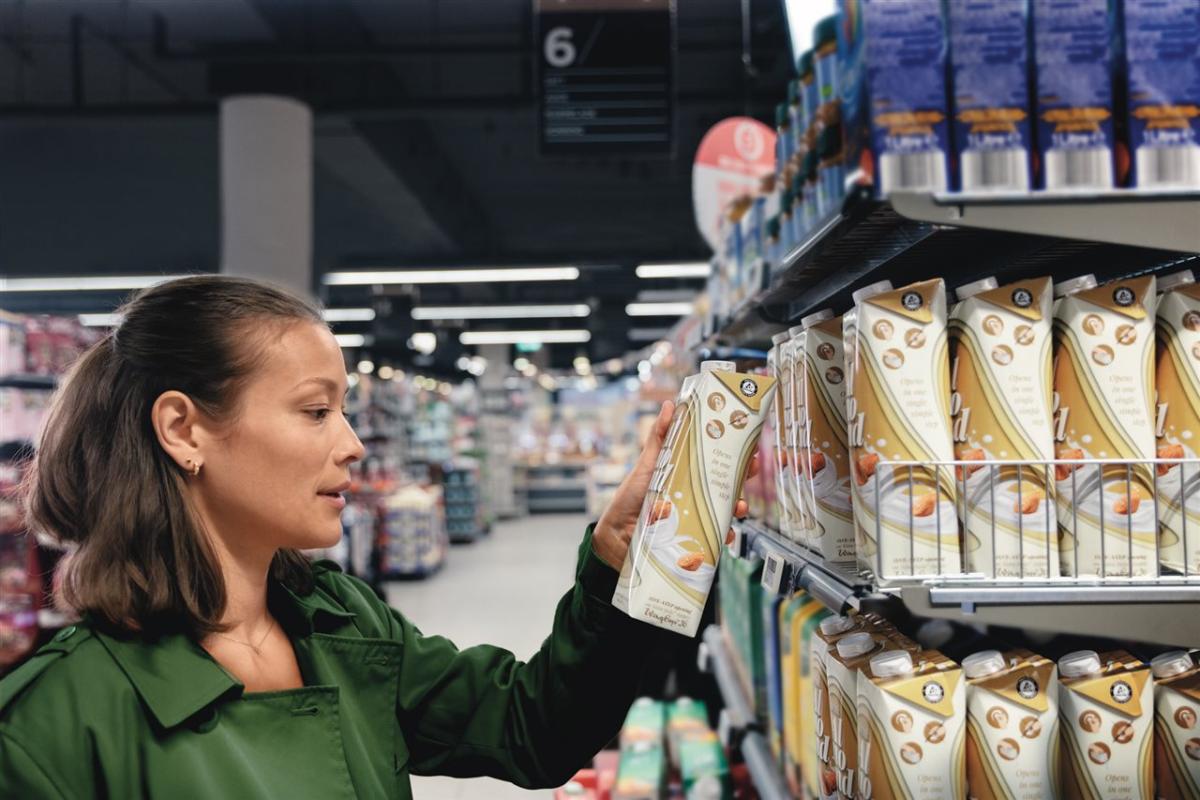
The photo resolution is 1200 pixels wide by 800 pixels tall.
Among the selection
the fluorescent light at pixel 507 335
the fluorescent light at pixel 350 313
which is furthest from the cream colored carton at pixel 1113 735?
the fluorescent light at pixel 507 335

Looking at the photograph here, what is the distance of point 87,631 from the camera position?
138cm

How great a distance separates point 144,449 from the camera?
1450 mm

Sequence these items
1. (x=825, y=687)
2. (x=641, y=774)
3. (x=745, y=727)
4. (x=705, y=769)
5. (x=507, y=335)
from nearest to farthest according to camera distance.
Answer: (x=825, y=687), (x=745, y=727), (x=705, y=769), (x=641, y=774), (x=507, y=335)

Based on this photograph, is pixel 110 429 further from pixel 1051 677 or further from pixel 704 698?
pixel 704 698

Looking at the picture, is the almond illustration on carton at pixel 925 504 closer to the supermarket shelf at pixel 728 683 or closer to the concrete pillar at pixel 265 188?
the supermarket shelf at pixel 728 683

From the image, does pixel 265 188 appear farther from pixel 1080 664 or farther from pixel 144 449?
pixel 1080 664

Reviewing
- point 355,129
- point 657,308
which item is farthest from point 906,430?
point 657,308

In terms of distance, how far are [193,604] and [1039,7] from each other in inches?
55.1

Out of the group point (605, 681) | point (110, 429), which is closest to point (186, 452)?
point (110, 429)

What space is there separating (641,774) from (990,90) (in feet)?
8.18

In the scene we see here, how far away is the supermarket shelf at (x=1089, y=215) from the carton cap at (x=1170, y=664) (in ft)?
1.84

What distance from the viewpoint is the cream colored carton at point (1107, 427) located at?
1206mm

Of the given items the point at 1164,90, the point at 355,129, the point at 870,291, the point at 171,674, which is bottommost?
the point at 171,674

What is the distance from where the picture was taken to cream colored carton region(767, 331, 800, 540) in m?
1.66
